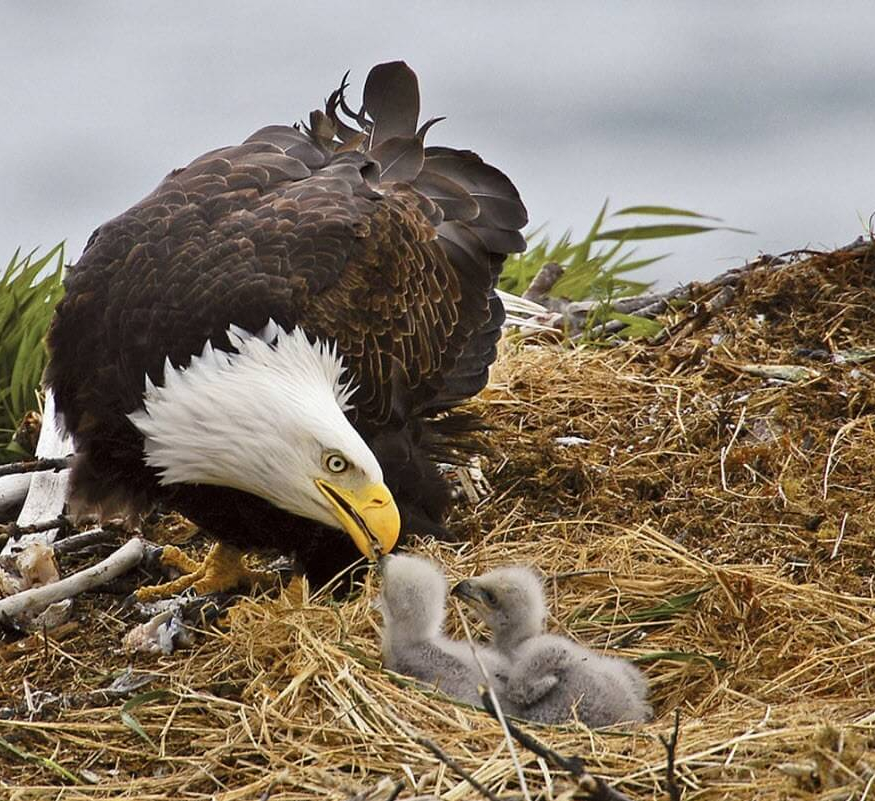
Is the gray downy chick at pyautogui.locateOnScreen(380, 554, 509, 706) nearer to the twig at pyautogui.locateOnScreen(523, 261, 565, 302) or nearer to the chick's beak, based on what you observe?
the chick's beak

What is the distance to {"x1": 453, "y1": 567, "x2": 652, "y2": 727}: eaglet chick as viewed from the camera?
12.6 ft

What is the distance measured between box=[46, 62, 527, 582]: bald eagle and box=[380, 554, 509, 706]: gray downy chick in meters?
0.26

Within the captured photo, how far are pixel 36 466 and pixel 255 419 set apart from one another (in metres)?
1.68

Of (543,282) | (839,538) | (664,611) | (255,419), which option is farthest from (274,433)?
(543,282)

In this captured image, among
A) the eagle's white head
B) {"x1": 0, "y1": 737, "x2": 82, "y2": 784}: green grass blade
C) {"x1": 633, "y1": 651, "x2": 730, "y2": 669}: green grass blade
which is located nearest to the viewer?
{"x1": 0, "y1": 737, "x2": 82, "y2": 784}: green grass blade

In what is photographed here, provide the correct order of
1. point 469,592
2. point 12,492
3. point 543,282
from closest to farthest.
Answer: point 469,592, point 12,492, point 543,282

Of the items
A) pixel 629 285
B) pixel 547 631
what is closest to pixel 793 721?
pixel 547 631

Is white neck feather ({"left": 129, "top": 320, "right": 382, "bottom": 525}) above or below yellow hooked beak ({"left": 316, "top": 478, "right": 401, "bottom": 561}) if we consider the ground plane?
above

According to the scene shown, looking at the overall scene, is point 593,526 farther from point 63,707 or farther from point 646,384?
point 63,707

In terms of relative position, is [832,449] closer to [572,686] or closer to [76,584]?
[572,686]

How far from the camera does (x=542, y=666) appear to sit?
394 cm

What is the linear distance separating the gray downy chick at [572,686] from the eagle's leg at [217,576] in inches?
58.5

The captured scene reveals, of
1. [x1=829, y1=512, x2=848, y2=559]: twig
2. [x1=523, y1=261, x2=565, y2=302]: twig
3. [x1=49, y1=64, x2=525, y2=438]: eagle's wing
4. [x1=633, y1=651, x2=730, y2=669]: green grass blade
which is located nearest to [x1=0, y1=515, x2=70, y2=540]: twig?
[x1=49, y1=64, x2=525, y2=438]: eagle's wing

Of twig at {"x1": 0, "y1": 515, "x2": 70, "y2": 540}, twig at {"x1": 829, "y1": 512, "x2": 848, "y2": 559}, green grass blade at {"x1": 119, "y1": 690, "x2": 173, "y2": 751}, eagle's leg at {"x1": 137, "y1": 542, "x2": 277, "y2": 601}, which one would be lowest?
eagle's leg at {"x1": 137, "y1": 542, "x2": 277, "y2": 601}
